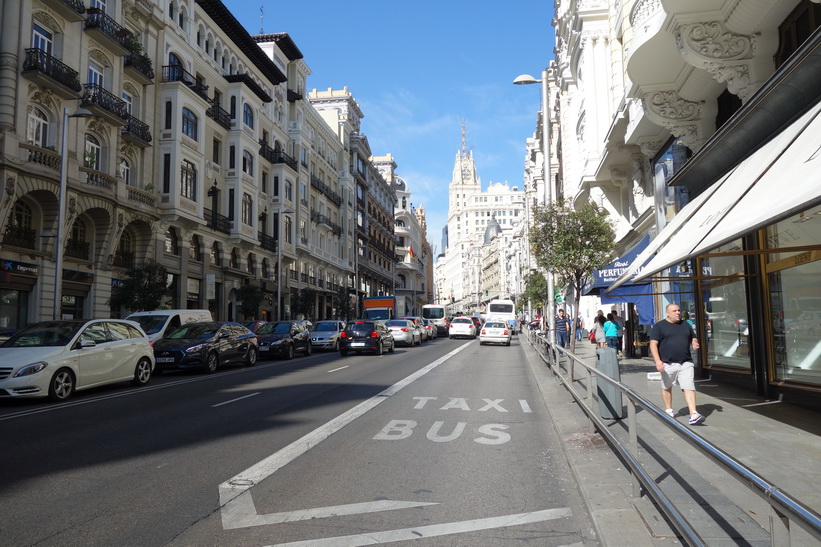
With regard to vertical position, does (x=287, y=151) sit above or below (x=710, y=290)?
above

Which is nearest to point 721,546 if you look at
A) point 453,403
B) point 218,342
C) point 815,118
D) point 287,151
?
point 815,118

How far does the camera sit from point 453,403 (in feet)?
37.2

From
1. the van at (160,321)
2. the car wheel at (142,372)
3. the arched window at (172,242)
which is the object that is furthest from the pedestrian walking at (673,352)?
the arched window at (172,242)

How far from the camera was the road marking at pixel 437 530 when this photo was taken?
4.36 meters

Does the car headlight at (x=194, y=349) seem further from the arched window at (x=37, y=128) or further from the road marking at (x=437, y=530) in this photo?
the road marking at (x=437, y=530)

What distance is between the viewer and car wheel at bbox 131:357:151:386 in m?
14.2

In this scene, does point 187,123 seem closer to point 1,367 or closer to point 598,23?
point 598,23

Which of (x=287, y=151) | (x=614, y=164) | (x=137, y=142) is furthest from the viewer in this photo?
(x=287, y=151)

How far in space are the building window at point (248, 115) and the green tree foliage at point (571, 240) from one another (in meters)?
26.9

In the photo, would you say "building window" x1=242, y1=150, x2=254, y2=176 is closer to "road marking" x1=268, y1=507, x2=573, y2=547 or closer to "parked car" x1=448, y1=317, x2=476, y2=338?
"parked car" x1=448, y1=317, x2=476, y2=338

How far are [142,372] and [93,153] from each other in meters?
15.6

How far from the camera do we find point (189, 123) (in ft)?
109

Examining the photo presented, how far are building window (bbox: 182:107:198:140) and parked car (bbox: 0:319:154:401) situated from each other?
21101 mm

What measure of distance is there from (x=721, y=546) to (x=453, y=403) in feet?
24.9
